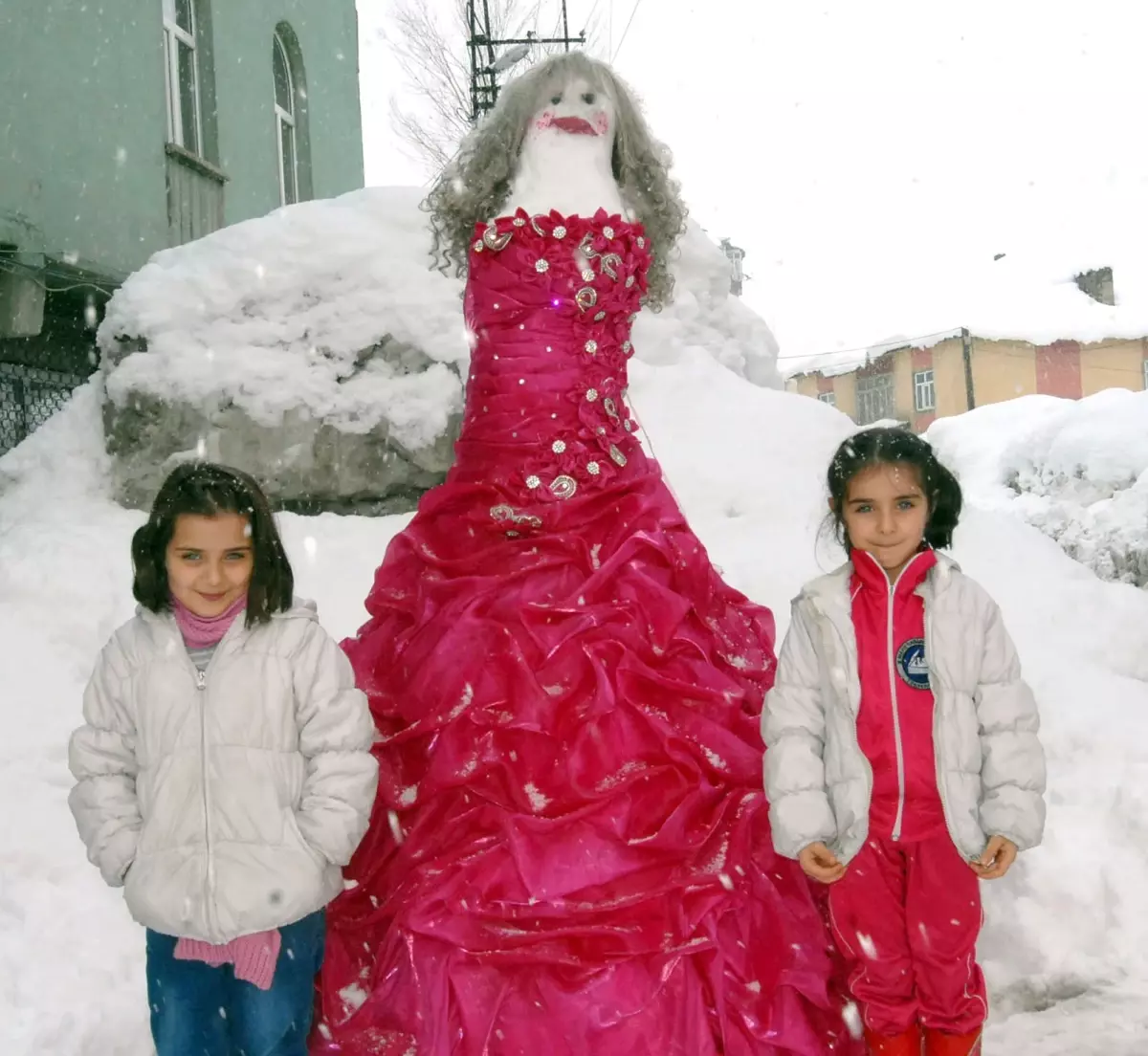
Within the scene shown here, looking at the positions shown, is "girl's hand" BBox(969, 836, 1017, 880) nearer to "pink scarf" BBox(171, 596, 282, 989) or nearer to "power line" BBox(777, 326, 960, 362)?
"pink scarf" BBox(171, 596, 282, 989)

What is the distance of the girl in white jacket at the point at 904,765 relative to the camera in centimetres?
192

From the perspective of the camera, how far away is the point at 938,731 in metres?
1.96

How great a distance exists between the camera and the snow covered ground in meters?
2.52

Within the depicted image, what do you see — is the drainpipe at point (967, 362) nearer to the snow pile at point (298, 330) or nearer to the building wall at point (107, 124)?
the building wall at point (107, 124)

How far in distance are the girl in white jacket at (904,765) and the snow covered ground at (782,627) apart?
686 mm

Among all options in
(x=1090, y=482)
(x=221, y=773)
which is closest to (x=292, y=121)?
(x=1090, y=482)

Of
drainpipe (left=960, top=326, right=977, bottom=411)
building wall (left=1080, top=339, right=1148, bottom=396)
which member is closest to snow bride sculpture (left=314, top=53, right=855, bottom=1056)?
drainpipe (left=960, top=326, right=977, bottom=411)

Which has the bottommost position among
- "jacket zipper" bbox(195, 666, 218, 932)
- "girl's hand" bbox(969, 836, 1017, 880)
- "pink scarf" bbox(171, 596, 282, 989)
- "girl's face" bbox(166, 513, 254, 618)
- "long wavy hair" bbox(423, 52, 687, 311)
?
"pink scarf" bbox(171, 596, 282, 989)

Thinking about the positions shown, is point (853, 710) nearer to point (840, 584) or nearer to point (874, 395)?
point (840, 584)

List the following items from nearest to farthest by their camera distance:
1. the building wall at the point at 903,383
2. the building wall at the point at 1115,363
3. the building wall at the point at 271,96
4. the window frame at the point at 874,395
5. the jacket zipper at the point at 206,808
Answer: the jacket zipper at the point at 206,808 → the building wall at the point at 271,96 → the building wall at the point at 1115,363 → the building wall at the point at 903,383 → the window frame at the point at 874,395

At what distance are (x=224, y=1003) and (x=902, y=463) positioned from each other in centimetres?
159

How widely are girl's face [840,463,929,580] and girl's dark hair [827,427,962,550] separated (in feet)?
0.05

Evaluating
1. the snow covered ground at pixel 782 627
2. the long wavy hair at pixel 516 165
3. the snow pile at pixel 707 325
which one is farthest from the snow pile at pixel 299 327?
the long wavy hair at pixel 516 165

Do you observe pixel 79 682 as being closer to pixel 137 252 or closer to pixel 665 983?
pixel 665 983
